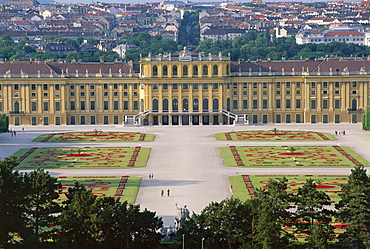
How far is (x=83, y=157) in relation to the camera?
108 meters

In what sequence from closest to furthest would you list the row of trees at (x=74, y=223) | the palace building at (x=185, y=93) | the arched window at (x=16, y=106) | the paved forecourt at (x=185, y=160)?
the row of trees at (x=74, y=223) < the paved forecourt at (x=185, y=160) < the arched window at (x=16, y=106) < the palace building at (x=185, y=93)

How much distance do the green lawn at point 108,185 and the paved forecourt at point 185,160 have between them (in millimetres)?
952

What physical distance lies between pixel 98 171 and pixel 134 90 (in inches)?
1892

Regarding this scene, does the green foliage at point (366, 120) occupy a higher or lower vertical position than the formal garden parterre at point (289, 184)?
higher

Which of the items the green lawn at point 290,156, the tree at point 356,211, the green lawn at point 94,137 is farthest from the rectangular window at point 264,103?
the tree at point 356,211

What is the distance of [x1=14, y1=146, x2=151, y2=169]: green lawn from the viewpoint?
334 feet

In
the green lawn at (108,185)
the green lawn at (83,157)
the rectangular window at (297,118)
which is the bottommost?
the green lawn at (108,185)

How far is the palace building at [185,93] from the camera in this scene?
143250 mm

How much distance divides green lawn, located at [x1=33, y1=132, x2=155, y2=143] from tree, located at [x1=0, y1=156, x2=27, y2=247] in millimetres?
54178

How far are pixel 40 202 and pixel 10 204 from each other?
2381 mm

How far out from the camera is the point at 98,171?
98125 mm

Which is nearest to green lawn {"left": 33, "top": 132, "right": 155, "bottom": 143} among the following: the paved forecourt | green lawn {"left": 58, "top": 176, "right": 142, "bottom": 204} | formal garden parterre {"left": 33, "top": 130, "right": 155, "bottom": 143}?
formal garden parterre {"left": 33, "top": 130, "right": 155, "bottom": 143}

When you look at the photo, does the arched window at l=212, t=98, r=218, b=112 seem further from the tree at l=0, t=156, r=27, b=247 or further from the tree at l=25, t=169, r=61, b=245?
the tree at l=0, t=156, r=27, b=247

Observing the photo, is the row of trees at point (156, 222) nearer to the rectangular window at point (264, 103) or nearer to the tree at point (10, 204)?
the tree at point (10, 204)
